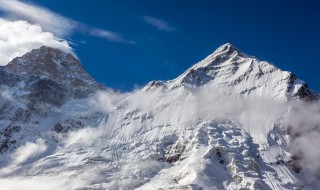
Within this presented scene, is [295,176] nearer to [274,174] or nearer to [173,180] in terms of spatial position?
[274,174]

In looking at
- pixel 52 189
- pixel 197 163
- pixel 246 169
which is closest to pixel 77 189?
pixel 52 189

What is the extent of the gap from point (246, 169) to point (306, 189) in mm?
19401

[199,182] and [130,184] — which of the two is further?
[130,184]

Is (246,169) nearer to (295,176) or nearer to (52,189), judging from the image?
(295,176)

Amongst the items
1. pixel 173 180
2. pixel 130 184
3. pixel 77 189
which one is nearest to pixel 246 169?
pixel 173 180

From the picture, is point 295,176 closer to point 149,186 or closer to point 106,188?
point 149,186

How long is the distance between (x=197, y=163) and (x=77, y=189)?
1526 inches

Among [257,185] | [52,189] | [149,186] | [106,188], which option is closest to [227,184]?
[257,185]

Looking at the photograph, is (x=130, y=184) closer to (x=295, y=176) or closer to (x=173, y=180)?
(x=173, y=180)

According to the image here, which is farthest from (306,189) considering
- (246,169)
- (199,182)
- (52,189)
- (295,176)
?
(52,189)

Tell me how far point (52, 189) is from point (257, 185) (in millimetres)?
65053

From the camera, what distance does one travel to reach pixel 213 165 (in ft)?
647

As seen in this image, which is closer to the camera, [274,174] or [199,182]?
[199,182]

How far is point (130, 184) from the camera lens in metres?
198
